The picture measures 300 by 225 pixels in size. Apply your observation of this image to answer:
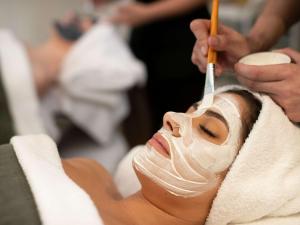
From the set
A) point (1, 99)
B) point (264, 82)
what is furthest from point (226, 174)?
point (1, 99)

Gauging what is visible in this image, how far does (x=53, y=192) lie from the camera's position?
2.94 feet

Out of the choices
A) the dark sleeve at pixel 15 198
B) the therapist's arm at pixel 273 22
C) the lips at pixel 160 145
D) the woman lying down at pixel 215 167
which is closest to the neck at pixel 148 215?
the woman lying down at pixel 215 167

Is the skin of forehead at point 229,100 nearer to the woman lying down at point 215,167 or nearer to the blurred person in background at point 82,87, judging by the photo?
the woman lying down at point 215,167

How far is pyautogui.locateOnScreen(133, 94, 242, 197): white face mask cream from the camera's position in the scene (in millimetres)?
999

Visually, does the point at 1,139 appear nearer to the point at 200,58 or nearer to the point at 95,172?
the point at 95,172

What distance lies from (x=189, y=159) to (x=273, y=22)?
49 centimetres

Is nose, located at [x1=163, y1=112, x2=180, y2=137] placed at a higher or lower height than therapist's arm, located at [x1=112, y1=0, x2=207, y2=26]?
lower

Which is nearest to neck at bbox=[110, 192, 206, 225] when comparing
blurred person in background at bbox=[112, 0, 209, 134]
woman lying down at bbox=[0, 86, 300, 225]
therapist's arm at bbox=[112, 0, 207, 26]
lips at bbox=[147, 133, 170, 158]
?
woman lying down at bbox=[0, 86, 300, 225]

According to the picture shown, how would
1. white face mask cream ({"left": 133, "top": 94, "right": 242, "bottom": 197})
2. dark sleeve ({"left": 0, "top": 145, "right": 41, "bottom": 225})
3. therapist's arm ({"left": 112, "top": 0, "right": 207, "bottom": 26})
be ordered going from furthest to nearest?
therapist's arm ({"left": 112, "top": 0, "right": 207, "bottom": 26}) < white face mask cream ({"left": 133, "top": 94, "right": 242, "bottom": 197}) < dark sleeve ({"left": 0, "top": 145, "right": 41, "bottom": 225})

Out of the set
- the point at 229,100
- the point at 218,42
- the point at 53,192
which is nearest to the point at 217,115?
the point at 229,100

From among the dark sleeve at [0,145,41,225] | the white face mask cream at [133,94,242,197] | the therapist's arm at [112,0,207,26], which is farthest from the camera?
the therapist's arm at [112,0,207,26]

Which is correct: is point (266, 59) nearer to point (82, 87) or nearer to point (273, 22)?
point (273, 22)

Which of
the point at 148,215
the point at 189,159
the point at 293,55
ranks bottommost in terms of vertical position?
the point at 148,215

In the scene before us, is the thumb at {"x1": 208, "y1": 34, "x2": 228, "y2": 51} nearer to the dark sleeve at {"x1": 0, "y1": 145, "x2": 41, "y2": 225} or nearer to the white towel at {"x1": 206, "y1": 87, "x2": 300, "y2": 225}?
the white towel at {"x1": 206, "y1": 87, "x2": 300, "y2": 225}
